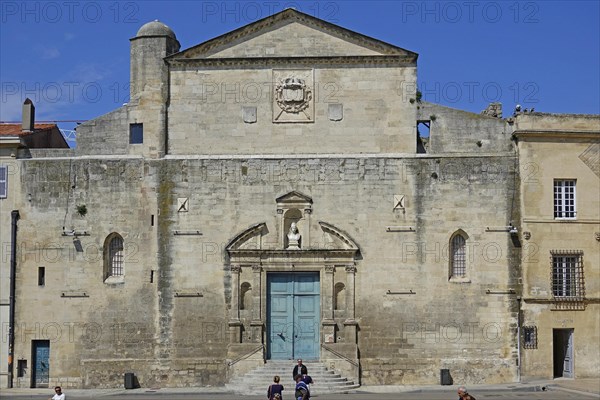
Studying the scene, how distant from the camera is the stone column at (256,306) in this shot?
2944 cm

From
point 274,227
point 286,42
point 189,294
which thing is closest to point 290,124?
point 286,42

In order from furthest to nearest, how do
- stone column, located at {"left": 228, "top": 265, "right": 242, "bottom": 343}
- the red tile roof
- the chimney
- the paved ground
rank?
the chimney → the red tile roof → stone column, located at {"left": 228, "top": 265, "right": 242, "bottom": 343} → the paved ground

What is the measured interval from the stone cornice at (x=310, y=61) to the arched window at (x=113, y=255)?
6457 mm

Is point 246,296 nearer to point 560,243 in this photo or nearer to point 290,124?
point 290,124

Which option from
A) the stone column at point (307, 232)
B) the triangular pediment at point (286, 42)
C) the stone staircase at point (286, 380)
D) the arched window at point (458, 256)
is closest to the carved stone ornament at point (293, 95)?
the triangular pediment at point (286, 42)

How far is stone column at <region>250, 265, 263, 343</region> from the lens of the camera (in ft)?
96.6

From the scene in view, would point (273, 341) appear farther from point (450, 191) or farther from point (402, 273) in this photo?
point (450, 191)

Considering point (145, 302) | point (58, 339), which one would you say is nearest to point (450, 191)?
point (145, 302)

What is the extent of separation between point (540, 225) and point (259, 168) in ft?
31.7

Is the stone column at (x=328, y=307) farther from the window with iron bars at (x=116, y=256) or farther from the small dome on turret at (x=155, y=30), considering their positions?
the small dome on turret at (x=155, y=30)

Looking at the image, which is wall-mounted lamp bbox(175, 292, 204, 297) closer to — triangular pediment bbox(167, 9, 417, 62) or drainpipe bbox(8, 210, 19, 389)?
drainpipe bbox(8, 210, 19, 389)

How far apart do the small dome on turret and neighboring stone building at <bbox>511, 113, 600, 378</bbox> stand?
12.6m

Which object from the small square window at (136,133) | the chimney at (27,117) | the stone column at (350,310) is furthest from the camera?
the chimney at (27,117)

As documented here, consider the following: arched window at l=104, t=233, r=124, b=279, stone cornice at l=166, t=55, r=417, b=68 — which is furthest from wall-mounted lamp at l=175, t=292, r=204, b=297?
stone cornice at l=166, t=55, r=417, b=68
